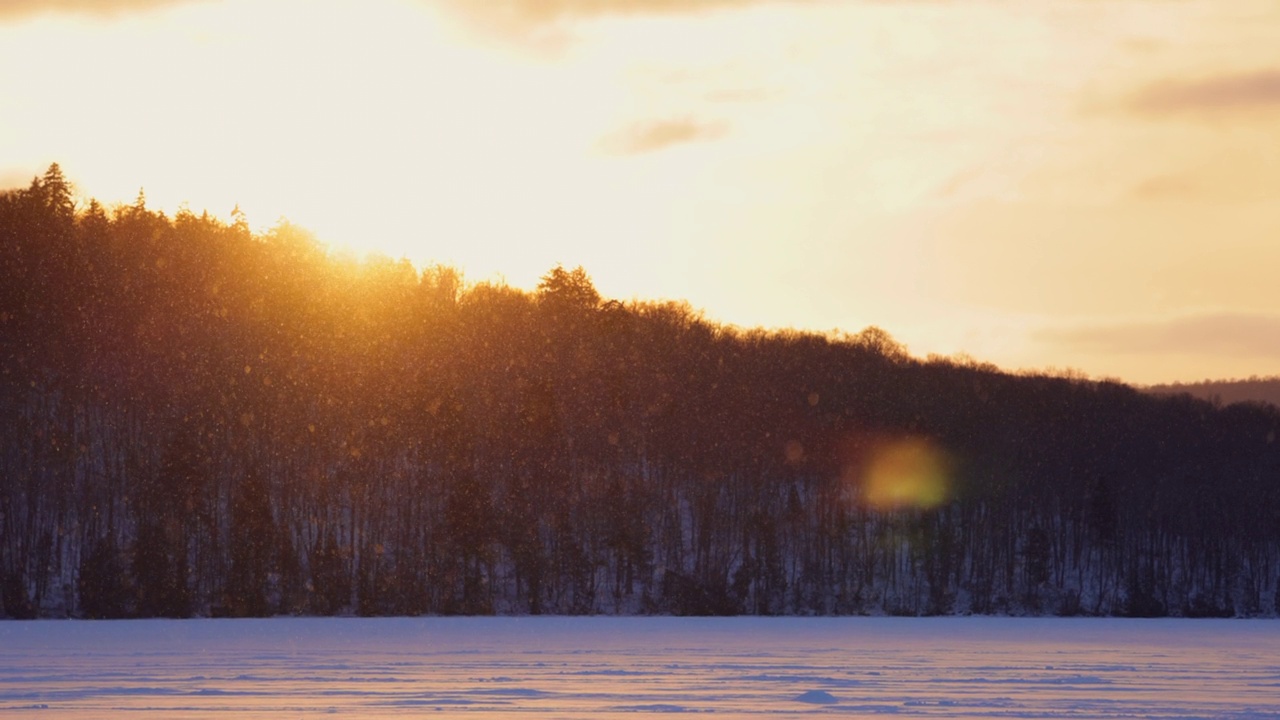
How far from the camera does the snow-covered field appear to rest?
2567 cm

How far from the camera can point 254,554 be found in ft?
321

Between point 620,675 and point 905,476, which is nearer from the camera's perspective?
point 620,675

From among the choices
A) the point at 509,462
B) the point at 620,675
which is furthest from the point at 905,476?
the point at 620,675

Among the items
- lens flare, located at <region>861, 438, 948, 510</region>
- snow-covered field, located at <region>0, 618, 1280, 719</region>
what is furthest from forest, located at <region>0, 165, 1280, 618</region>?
snow-covered field, located at <region>0, 618, 1280, 719</region>

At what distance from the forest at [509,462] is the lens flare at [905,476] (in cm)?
32

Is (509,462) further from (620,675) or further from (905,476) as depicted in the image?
(620,675)

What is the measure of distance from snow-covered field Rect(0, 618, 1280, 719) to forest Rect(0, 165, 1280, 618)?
157ft

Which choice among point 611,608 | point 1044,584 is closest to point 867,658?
point 611,608

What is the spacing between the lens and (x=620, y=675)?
107 feet

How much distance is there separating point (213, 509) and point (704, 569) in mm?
35824

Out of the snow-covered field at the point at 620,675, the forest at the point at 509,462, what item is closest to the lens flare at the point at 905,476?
the forest at the point at 509,462

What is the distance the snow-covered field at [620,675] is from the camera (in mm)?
25672

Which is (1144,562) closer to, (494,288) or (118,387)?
(494,288)

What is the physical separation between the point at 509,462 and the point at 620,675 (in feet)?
284
